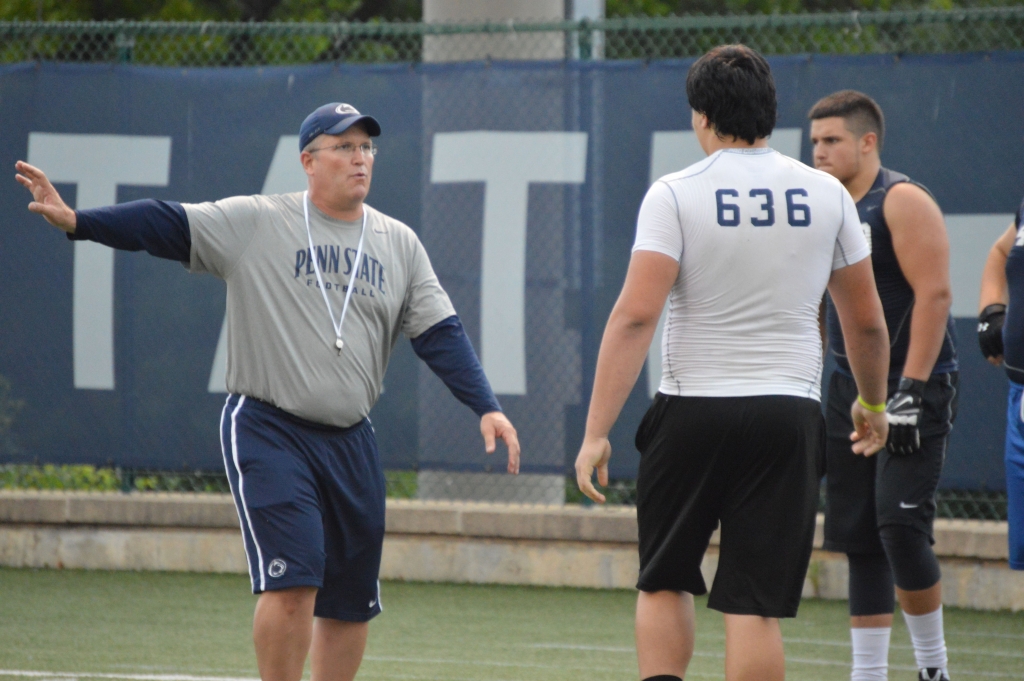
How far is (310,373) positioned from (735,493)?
140cm

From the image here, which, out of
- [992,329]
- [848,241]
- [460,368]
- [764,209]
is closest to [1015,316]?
[992,329]

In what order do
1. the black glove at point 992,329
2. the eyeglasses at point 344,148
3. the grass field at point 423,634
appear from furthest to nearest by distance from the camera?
the grass field at point 423,634
the black glove at point 992,329
the eyeglasses at point 344,148

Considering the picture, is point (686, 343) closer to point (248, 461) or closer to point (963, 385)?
point (248, 461)

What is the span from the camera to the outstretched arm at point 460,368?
13.8ft

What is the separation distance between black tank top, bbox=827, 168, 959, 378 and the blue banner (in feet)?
7.76

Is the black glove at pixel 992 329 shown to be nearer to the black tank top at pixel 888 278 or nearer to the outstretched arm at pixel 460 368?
the black tank top at pixel 888 278

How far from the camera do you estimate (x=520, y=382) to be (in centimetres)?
731

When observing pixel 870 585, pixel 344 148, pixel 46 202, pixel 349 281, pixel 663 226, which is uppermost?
pixel 344 148

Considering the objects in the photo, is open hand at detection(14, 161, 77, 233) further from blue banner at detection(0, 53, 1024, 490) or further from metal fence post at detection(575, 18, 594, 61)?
metal fence post at detection(575, 18, 594, 61)

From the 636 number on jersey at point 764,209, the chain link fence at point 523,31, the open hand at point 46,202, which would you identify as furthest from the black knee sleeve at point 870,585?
the chain link fence at point 523,31

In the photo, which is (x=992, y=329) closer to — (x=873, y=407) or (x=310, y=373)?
(x=873, y=407)

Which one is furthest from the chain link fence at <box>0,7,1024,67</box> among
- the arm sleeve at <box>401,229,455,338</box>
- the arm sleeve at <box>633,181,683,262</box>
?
the arm sleeve at <box>633,181,683,262</box>

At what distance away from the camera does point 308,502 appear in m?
3.97

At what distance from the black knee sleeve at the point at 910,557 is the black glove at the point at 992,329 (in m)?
0.76
